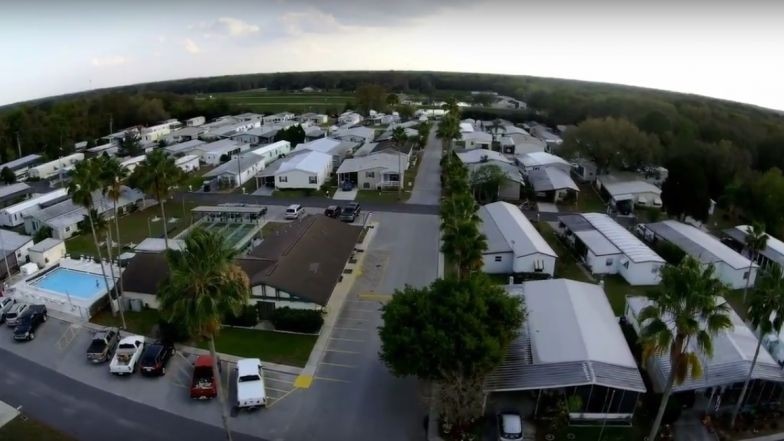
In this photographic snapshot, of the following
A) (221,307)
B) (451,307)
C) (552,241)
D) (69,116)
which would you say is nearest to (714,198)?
(552,241)

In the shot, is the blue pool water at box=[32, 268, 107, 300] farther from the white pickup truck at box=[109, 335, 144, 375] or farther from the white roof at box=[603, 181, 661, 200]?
the white roof at box=[603, 181, 661, 200]

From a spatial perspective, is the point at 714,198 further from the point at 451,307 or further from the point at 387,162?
the point at 451,307

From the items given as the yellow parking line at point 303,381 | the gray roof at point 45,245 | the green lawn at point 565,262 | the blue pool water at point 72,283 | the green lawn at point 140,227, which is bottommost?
the green lawn at point 565,262

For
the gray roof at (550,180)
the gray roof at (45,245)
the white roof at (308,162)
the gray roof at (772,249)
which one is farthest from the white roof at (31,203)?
the gray roof at (772,249)

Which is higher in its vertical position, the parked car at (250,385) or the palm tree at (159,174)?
the palm tree at (159,174)

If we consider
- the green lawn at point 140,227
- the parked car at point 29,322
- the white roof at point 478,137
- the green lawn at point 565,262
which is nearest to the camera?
the parked car at point 29,322

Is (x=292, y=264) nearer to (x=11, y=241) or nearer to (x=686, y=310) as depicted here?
(x=686, y=310)

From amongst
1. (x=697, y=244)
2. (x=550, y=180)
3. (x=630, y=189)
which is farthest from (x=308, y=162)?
(x=697, y=244)

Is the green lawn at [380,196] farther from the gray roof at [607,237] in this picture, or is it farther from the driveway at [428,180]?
the gray roof at [607,237]
